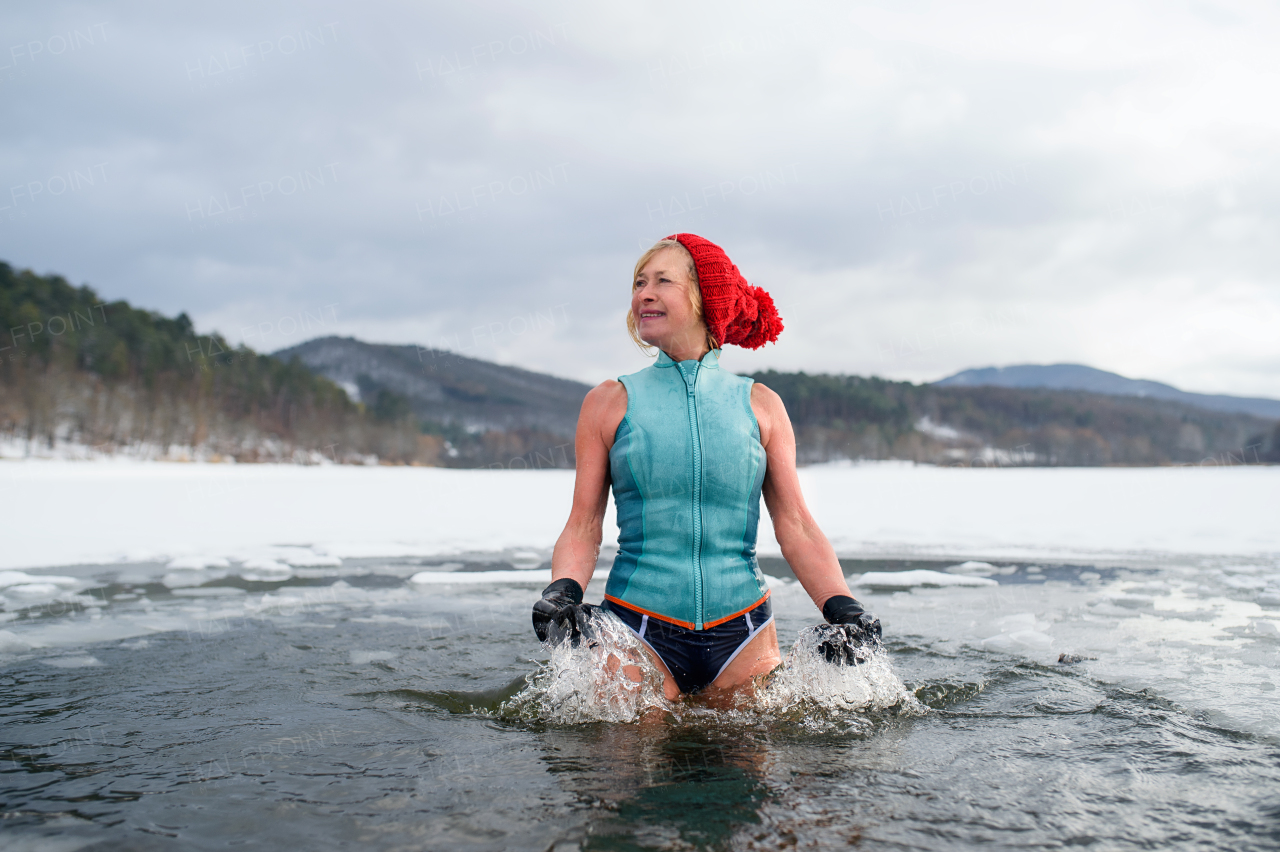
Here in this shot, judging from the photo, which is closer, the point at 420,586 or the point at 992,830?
the point at 992,830

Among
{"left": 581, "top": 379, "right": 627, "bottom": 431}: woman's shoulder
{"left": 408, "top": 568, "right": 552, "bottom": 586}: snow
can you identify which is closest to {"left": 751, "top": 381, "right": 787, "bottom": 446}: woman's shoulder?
{"left": 581, "top": 379, "right": 627, "bottom": 431}: woman's shoulder

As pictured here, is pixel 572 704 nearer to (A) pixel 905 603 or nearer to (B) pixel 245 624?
(B) pixel 245 624

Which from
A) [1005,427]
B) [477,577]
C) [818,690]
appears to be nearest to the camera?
[818,690]

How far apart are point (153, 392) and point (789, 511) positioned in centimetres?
8498

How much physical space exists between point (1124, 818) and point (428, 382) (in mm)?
204081

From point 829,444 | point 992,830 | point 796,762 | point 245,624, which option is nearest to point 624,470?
point 796,762

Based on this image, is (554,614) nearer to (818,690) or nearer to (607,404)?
(607,404)

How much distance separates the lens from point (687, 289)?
2.76m

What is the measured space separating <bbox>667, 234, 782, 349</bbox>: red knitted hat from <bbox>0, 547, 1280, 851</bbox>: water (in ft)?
3.82

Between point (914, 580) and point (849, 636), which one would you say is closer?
point (849, 636)

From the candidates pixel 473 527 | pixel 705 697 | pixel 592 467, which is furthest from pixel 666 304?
pixel 473 527

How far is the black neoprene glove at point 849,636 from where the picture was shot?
247 centimetres

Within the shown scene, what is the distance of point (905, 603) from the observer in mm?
5539

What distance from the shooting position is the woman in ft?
8.68
